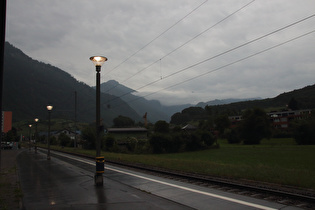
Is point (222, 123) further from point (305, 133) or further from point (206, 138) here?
point (206, 138)

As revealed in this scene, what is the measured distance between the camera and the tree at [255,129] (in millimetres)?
85125

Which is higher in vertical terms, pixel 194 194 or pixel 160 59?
pixel 160 59

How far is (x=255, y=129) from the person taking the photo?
87062 mm

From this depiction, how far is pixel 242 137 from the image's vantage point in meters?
87.8

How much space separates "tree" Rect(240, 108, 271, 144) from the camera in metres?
85.1

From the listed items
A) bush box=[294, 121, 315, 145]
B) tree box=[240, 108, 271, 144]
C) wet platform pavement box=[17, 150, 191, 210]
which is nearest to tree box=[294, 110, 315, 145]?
bush box=[294, 121, 315, 145]

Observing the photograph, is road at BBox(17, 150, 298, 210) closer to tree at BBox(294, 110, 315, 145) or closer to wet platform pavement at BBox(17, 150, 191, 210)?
wet platform pavement at BBox(17, 150, 191, 210)

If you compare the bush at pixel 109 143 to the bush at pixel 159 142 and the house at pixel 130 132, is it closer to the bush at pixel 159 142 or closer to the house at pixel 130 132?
the bush at pixel 159 142

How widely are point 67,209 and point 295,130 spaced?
73098 millimetres

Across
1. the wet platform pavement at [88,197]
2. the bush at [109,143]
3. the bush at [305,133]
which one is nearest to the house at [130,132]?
the bush at [109,143]

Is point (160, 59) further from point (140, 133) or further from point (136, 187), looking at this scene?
point (140, 133)

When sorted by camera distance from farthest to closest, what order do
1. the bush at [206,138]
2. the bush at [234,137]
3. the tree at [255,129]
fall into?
the bush at [234,137] < the tree at [255,129] < the bush at [206,138]

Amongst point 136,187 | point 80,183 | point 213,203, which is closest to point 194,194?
point 213,203

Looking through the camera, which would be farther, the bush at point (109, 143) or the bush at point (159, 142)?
the bush at point (109, 143)
